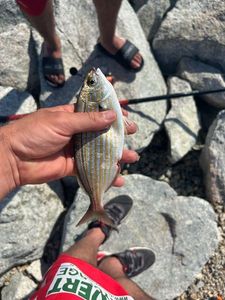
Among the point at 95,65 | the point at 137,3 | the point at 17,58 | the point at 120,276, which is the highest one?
the point at 137,3

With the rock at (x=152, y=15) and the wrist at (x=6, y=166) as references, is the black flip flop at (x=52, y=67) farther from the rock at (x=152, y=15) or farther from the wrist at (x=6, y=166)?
the wrist at (x=6, y=166)

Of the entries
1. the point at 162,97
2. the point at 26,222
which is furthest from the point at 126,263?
the point at 162,97

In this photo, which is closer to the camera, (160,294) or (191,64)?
(160,294)

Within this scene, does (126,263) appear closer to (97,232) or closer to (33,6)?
(97,232)

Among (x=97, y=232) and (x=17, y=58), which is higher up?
(x=17, y=58)

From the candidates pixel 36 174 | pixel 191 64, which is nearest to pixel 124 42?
pixel 191 64

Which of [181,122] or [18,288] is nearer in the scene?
[18,288]

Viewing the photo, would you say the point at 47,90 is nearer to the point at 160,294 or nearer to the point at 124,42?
the point at 124,42

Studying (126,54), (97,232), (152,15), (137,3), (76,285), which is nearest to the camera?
(76,285)
